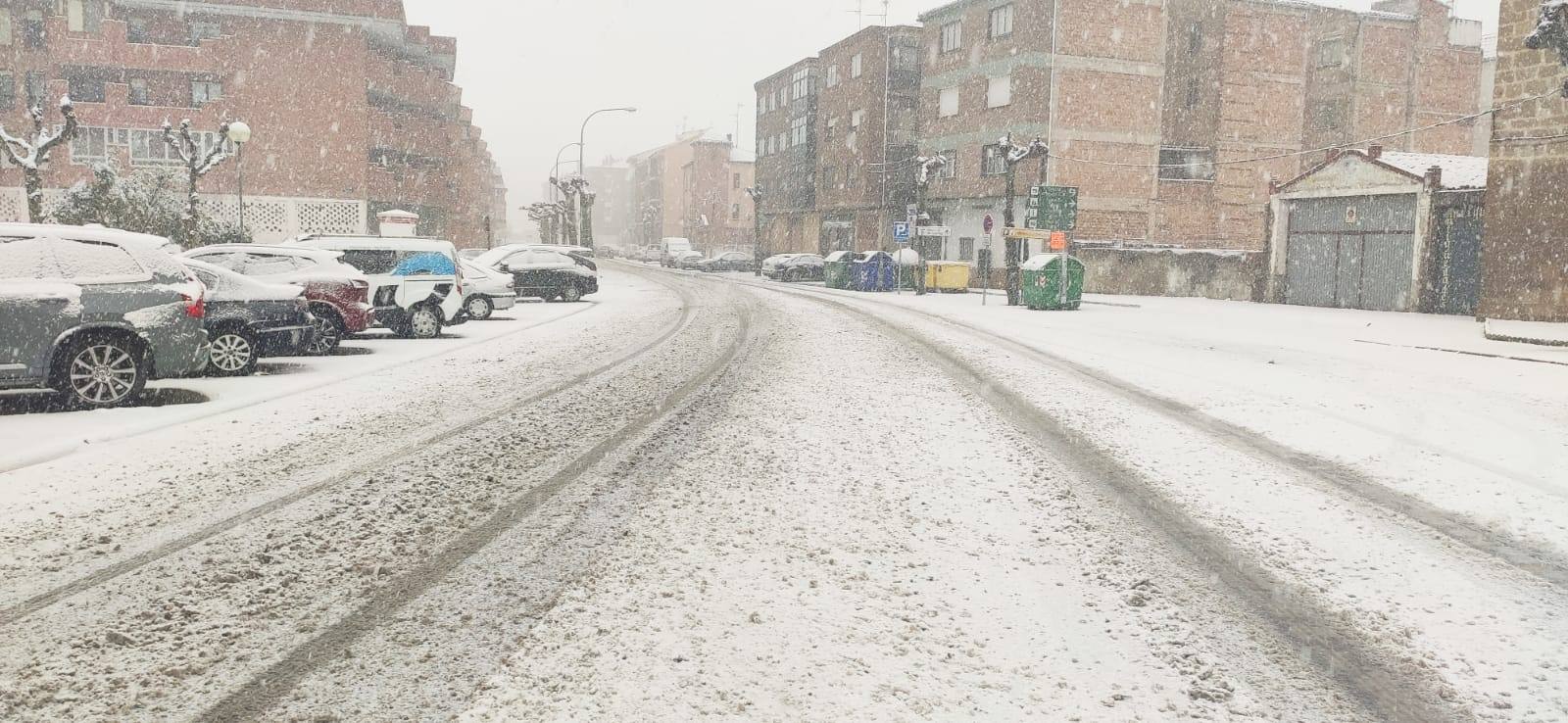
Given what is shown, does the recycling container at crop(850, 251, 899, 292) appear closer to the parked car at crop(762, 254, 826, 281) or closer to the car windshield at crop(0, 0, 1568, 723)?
the parked car at crop(762, 254, 826, 281)

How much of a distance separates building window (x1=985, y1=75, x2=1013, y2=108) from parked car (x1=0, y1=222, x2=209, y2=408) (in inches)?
1422

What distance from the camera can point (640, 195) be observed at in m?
122

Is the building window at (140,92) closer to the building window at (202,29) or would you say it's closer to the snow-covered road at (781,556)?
the building window at (202,29)

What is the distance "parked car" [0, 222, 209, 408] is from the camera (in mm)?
8008

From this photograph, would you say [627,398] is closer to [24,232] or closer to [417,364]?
[417,364]

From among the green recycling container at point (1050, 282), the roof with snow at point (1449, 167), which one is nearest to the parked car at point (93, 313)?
the green recycling container at point (1050, 282)

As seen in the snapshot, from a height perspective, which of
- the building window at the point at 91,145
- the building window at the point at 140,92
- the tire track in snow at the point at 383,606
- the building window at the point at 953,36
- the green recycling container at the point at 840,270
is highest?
the building window at the point at 953,36

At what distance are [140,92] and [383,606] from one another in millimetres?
48719

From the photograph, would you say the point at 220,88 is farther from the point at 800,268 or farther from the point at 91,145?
the point at 800,268

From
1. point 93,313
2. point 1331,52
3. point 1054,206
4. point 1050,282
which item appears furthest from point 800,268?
point 93,313

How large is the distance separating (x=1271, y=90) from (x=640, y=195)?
8908 centimetres

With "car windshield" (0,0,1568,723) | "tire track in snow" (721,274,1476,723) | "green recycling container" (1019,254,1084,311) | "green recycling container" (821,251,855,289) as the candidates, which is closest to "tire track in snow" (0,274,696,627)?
"car windshield" (0,0,1568,723)

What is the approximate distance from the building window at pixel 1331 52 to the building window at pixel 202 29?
163 feet

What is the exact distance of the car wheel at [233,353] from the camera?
11.1 m
